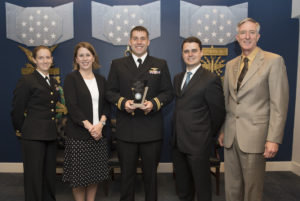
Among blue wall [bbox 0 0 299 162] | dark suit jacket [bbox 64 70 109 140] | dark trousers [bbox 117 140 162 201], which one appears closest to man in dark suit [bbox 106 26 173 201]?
dark trousers [bbox 117 140 162 201]

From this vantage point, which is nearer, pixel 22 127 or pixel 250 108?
pixel 250 108

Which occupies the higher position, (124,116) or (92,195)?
(124,116)

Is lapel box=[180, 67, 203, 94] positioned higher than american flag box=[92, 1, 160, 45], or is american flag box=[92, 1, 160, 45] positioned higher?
american flag box=[92, 1, 160, 45]

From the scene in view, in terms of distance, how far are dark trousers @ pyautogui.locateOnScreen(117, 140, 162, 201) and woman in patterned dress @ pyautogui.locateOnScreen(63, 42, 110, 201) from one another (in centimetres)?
25

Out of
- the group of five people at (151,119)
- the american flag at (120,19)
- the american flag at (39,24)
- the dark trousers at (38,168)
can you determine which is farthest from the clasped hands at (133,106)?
the american flag at (39,24)

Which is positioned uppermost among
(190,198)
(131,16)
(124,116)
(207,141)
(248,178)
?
(131,16)

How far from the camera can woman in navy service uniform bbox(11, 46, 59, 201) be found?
7.14 ft

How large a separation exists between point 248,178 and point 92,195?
1.52 meters

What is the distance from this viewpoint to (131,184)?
6.93 ft

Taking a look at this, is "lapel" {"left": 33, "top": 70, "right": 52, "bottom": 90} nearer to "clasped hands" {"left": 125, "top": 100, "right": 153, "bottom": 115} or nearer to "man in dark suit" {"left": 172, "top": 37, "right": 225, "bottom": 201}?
"clasped hands" {"left": 125, "top": 100, "right": 153, "bottom": 115}

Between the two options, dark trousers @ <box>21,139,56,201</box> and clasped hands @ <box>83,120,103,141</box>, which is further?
dark trousers @ <box>21,139,56,201</box>

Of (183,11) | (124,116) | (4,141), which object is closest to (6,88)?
(4,141)

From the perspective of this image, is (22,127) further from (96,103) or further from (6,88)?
(6,88)

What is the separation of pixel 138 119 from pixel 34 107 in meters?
1.06
